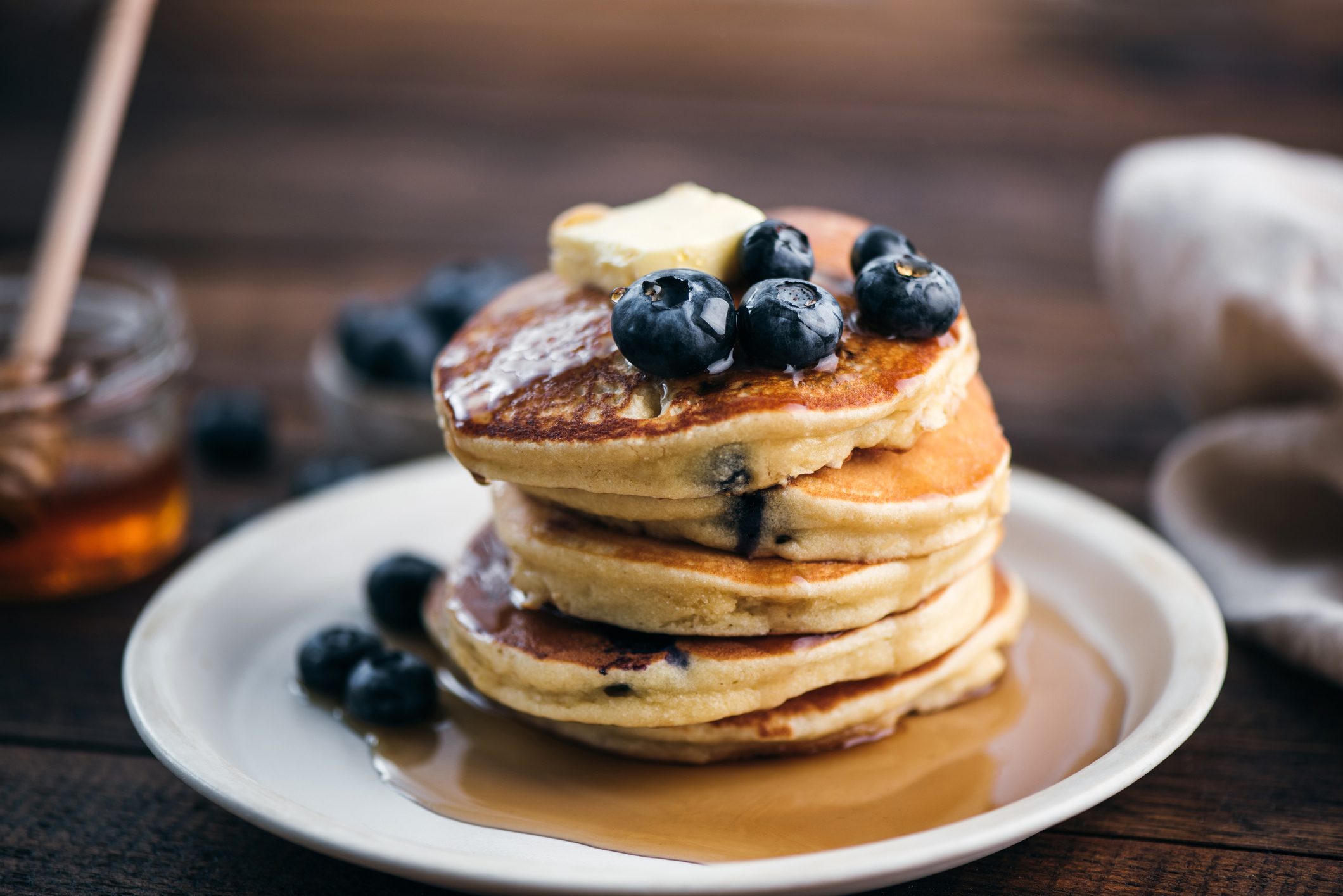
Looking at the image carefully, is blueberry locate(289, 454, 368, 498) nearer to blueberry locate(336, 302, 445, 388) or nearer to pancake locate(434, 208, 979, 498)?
blueberry locate(336, 302, 445, 388)

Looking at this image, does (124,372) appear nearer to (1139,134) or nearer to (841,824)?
(841,824)

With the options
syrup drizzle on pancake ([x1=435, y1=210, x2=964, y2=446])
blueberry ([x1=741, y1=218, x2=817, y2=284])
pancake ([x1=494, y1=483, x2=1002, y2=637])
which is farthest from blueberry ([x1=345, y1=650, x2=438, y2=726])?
blueberry ([x1=741, y1=218, x2=817, y2=284])

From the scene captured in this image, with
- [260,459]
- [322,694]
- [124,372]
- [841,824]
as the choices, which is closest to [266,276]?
[260,459]

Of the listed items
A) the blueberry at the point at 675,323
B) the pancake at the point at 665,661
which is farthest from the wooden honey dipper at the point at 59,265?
the blueberry at the point at 675,323

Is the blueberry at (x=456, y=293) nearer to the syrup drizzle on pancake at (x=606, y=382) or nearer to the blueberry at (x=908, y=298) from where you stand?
the syrup drizzle on pancake at (x=606, y=382)

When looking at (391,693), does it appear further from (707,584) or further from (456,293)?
(456,293)
